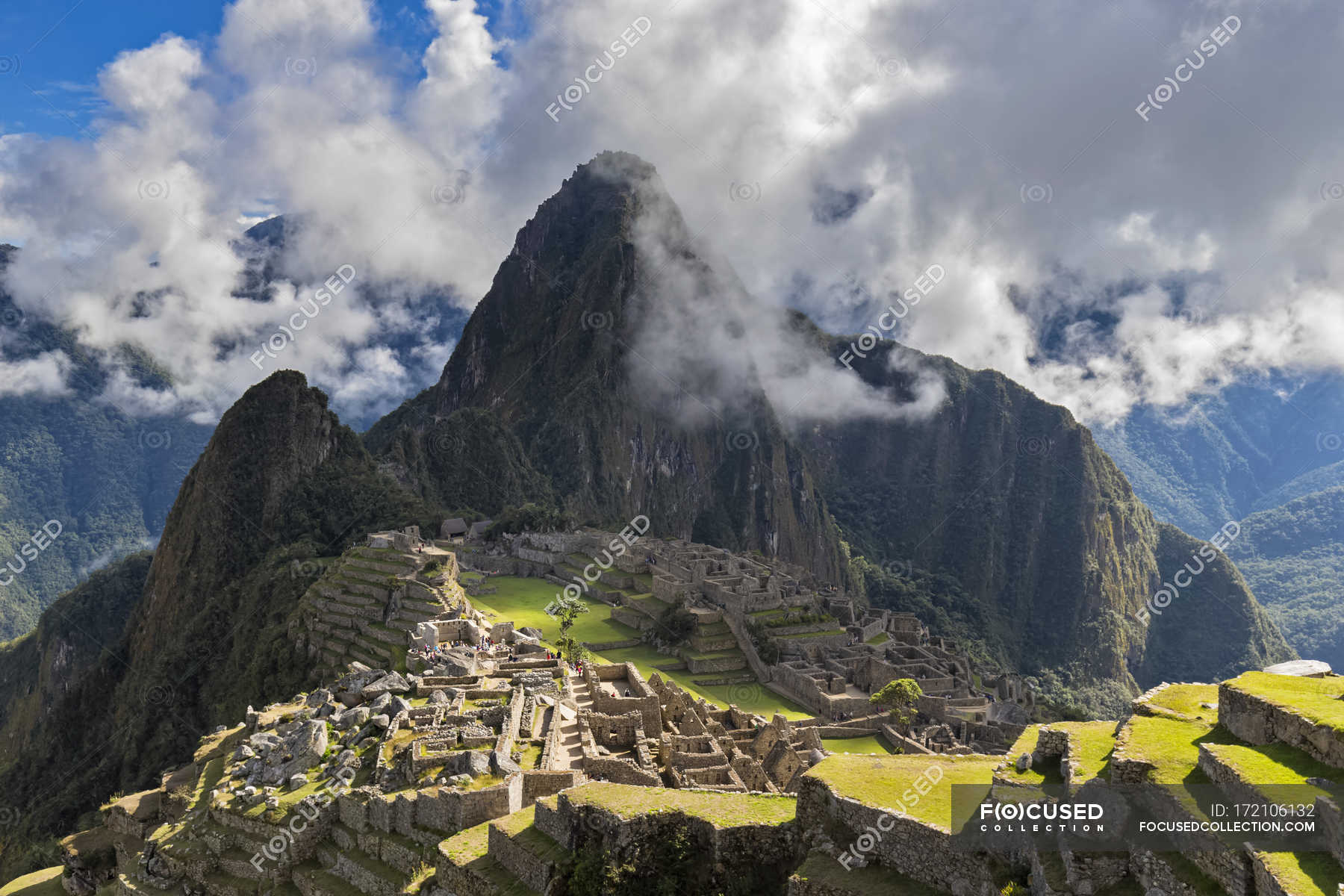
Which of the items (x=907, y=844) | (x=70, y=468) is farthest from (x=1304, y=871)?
(x=70, y=468)

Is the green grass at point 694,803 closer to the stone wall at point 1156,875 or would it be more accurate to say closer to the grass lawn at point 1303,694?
the stone wall at point 1156,875

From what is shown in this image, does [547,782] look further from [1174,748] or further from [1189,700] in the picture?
[1189,700]

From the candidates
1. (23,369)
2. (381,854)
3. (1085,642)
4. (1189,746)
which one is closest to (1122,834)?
(1189,746)

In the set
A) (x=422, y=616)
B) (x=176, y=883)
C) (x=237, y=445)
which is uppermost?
(x=237, y=445)

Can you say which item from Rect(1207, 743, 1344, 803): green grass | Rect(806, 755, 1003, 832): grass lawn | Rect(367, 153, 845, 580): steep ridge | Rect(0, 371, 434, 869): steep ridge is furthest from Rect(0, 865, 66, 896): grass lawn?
Rect(367, 153, 845, 580): steep ridge

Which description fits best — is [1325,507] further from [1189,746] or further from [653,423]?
[1189,746]

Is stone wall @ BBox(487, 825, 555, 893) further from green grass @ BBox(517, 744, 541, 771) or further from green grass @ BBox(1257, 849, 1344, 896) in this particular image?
green grass @ BBox(1257, 849, 1344, 896)
